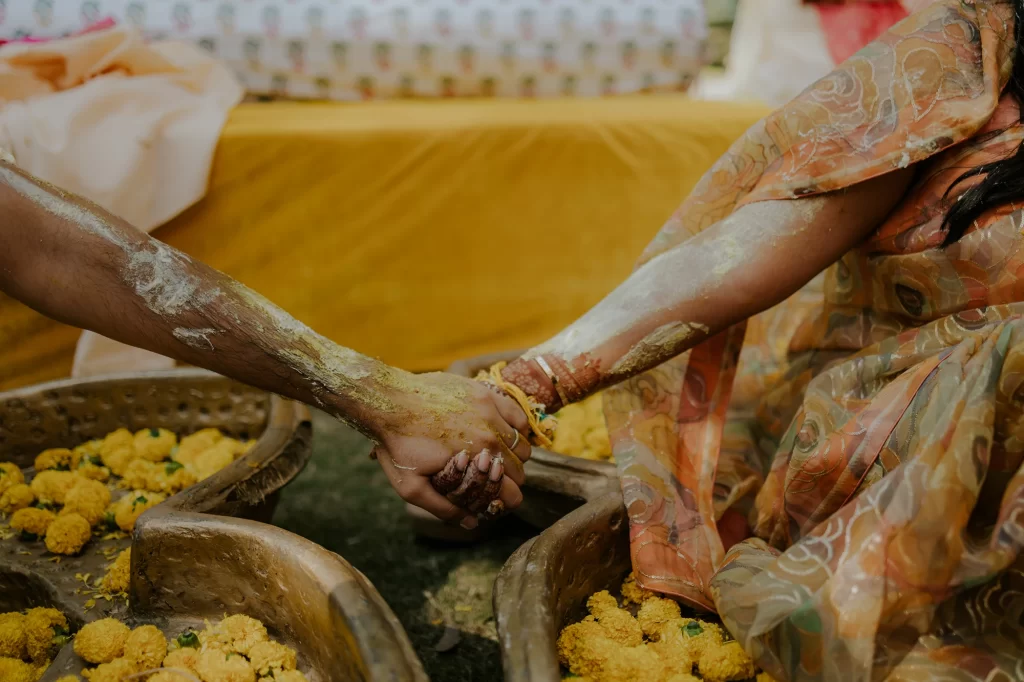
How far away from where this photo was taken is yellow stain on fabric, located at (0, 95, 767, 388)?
1.80 meters

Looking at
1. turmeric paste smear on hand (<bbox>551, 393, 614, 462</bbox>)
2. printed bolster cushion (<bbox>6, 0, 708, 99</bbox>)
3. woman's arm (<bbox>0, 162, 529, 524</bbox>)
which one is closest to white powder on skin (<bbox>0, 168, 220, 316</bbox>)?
woman's arm (<bbox>0, 162, 529, 524</bbox>)

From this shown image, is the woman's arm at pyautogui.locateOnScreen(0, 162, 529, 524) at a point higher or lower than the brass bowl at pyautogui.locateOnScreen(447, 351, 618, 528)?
higher

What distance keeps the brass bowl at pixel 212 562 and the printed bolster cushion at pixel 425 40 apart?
1189 millimetres

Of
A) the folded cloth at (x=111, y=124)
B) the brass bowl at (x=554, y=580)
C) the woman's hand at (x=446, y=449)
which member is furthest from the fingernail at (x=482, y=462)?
the folded cloth at (x=111, y=124)

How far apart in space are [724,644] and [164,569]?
2.10 ft

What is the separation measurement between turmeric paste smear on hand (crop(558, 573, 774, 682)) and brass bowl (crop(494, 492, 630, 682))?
0.11 feet

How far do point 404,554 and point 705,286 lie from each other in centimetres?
72

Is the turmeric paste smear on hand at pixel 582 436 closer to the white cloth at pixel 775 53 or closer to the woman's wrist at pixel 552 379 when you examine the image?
the woman's wrist at pixel 552 379

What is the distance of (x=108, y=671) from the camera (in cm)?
87

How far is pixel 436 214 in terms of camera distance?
189 centimetres

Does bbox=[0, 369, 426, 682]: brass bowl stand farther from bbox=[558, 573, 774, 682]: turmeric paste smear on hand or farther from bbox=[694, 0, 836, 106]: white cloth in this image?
bbox=[694, 0, 836, 106]: white cloth

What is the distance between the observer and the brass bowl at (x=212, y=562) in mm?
785

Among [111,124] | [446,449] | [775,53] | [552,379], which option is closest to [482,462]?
[446,449]

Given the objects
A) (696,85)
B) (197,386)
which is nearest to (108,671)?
(197,386)
